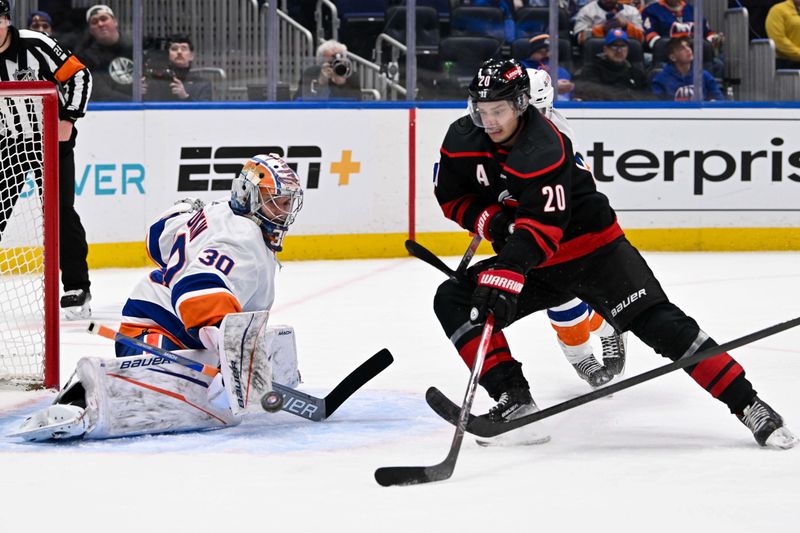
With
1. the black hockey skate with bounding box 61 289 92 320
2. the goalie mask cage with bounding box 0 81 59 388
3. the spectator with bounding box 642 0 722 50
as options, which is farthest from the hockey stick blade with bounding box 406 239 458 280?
the spectator with bounding box 642 0 722 50

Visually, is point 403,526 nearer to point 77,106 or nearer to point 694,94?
point 77,106

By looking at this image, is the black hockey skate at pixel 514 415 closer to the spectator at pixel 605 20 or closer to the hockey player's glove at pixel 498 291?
the hockey player's glove at pixel 498 291

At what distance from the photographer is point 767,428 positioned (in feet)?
9.76

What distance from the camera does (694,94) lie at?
7.11 m

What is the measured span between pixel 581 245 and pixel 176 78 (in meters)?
3.80

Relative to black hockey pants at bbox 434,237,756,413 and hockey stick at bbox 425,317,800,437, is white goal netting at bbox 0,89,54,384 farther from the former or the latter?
hockey stick at bbox 425,317,800,437

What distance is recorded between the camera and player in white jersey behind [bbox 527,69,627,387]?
12.2 feet

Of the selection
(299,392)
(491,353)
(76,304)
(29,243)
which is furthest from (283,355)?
(76,304)

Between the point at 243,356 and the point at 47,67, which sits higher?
the point at 47,67

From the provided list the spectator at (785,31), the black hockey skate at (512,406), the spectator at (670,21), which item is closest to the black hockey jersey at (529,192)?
the black hockey skate at (512,406)

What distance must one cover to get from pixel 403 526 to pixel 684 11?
530 cm

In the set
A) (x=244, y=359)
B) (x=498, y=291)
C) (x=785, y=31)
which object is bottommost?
(x=244, y=359)

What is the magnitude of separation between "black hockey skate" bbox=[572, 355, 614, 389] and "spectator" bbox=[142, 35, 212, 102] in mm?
3335

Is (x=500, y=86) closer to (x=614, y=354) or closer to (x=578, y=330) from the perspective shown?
(x=578, y=330)
